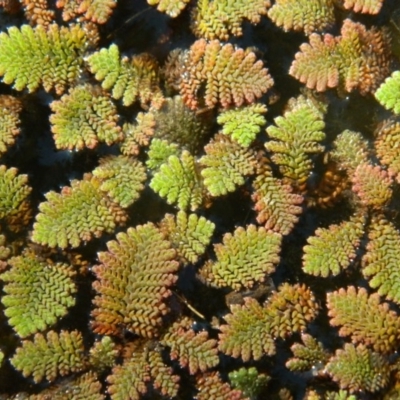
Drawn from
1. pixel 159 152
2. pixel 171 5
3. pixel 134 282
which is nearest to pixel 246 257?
pixel 134 282

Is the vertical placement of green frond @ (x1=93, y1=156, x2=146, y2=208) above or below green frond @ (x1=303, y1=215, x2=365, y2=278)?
above

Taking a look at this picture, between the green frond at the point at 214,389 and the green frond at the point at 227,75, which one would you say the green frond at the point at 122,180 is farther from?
the green frond at the point at 214,389

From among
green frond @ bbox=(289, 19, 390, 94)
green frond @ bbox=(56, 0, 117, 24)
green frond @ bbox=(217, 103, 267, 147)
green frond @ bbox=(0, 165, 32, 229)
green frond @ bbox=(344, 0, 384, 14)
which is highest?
green frond @ bbox=(344, 0, 384, 14)

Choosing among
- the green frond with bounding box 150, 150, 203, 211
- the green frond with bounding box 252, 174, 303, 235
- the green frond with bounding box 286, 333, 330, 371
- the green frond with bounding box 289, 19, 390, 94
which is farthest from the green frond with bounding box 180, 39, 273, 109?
the green frond with bounding box 286, 333, 330, 371

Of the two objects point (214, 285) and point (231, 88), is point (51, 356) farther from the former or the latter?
point (231, 88)

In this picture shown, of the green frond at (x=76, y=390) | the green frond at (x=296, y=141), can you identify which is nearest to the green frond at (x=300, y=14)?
the green frond at (x=296, y=141)

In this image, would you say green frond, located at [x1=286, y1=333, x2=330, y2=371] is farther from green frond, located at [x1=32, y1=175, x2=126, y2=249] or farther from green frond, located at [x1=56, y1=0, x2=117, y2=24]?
green frond, located at [x1=56, y1=0, x2=117, y2=24]

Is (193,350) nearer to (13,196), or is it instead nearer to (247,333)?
(247,333)
